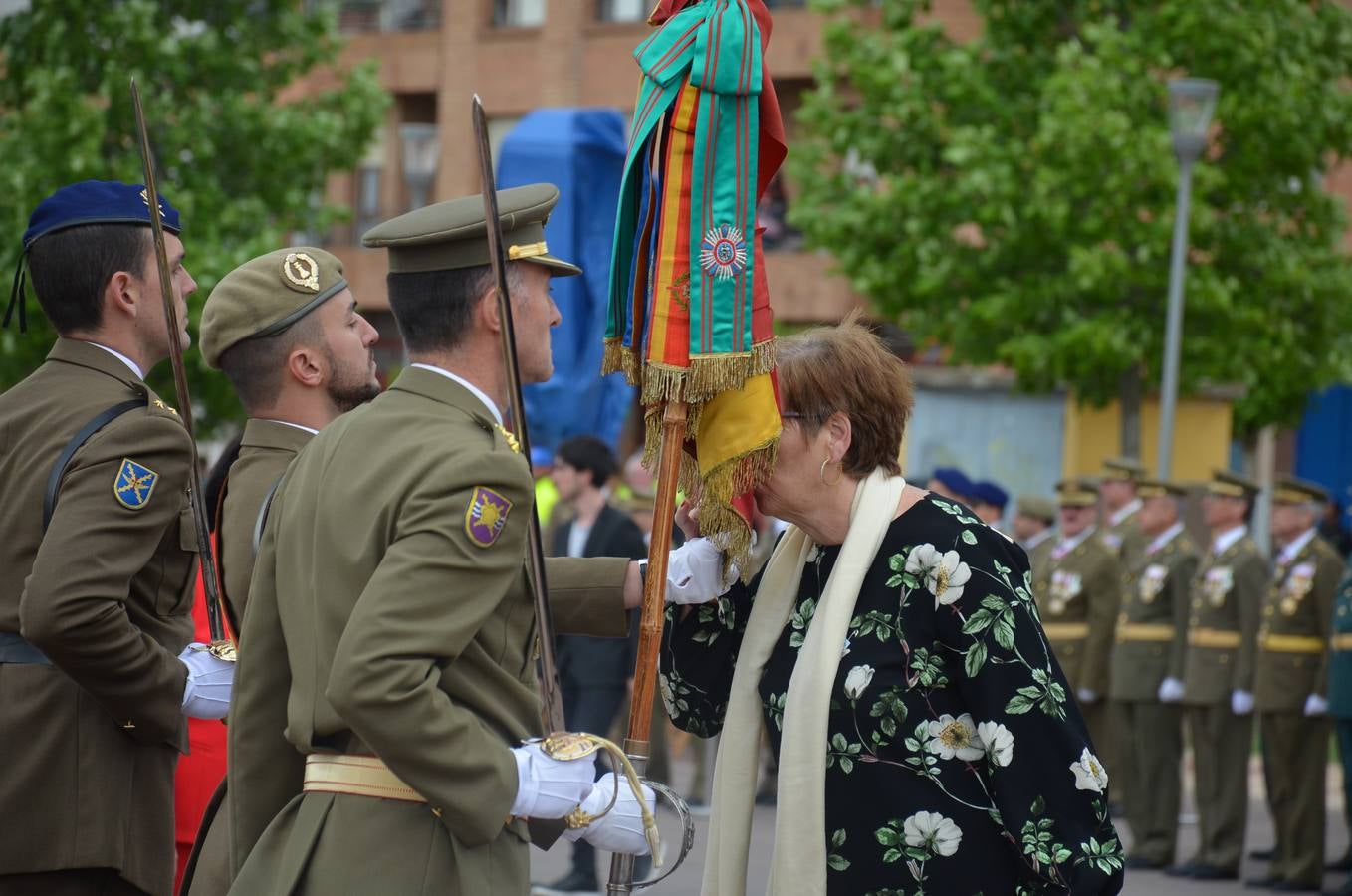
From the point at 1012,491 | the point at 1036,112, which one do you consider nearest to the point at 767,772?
the point at 1012,491

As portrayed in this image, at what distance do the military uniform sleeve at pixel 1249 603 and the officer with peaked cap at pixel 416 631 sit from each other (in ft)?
28.3

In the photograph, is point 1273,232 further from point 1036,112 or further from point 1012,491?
point 1012,491

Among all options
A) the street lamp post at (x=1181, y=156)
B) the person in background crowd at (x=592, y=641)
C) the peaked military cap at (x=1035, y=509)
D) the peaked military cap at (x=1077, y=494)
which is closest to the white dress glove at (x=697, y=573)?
the person in background crowd at (x=592, y=641)

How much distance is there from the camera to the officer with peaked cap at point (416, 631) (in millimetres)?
2678

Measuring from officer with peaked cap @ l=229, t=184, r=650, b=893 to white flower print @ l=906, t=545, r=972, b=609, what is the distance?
2.56 ft

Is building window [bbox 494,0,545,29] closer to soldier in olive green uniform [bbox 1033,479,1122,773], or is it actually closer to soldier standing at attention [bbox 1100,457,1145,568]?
soldier standing at attention [bbox 1100,457,1145,568]

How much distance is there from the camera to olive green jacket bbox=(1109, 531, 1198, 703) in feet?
37.9

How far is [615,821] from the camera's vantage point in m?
2.96

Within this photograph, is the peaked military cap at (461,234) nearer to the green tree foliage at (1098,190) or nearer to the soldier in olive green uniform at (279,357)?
the soldier in olive green uniform at (279,357)

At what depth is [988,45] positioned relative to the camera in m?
19.5

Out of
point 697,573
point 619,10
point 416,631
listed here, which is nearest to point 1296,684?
point 697,573

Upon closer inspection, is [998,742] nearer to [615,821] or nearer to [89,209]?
[615,821]

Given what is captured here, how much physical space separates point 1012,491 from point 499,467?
15.6 m

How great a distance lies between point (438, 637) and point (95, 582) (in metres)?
1.18
